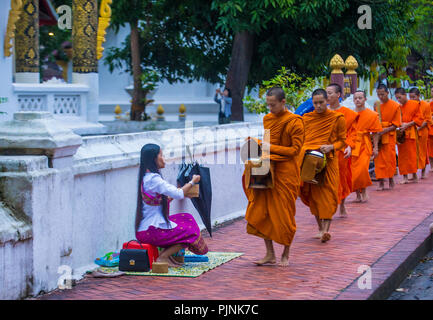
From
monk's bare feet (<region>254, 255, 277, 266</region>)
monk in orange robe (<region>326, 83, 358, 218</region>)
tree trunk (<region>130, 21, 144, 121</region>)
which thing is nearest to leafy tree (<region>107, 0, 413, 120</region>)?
tree trunk (<region>130, 21, 144, 121</region>)

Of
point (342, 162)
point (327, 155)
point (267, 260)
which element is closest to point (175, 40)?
point (342, 162)

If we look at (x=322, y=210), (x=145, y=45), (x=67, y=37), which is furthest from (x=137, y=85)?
(x=322, y=210)

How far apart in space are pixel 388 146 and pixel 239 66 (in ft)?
20.5

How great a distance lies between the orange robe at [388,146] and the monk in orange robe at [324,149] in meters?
4.50

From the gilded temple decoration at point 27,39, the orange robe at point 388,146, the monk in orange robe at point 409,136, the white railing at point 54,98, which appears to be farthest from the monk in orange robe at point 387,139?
the gilded temple decoration at point 27,39

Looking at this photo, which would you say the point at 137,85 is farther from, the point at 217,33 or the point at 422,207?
the point at 422,207

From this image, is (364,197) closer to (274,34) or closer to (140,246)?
(140,246)

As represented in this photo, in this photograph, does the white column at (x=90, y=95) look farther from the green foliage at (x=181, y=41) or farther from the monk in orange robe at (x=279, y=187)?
Result: the monk in orange robe at (x=279, y=187)

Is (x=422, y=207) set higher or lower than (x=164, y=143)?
lower

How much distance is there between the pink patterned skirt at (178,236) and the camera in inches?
259

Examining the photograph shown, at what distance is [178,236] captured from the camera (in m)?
6.67

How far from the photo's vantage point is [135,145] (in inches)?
305

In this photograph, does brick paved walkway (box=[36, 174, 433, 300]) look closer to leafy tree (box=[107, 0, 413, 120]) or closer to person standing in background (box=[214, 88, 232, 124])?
leafy tree (box=[107, 0, 413, 120])
